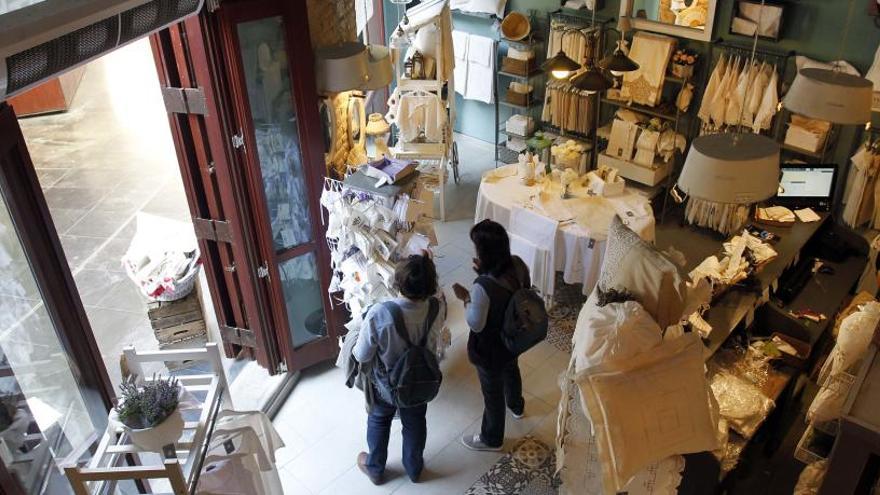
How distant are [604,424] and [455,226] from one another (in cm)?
437

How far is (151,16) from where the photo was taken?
2.91 meters

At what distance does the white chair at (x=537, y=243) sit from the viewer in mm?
5633

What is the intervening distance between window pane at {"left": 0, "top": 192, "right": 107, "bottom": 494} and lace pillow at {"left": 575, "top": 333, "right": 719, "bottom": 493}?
2.07m

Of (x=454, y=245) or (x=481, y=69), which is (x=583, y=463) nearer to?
(x=454, y=245)

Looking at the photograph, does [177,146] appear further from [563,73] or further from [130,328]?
[563,73]

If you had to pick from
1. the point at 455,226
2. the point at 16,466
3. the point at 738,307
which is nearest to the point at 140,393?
the point at 16,466

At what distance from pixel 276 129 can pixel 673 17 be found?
13.8ft

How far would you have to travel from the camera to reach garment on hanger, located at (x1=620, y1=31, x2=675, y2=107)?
6719mm

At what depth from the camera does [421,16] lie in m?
6.67

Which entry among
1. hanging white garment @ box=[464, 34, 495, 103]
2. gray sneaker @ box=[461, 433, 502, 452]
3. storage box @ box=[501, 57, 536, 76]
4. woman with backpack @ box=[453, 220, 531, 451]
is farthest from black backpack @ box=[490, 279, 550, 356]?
hanging white garment @ box=[464, 34, 495, 103]

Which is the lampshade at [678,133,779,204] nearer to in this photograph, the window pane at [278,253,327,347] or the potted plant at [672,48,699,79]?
the window pane at [278,253,327,347]

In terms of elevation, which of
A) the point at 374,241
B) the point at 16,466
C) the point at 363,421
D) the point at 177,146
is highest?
the point at 177,146

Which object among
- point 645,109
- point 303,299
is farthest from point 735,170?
point 645,109

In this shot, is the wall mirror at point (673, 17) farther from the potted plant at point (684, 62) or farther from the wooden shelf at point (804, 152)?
the wooden shelf at point (804, 152)
